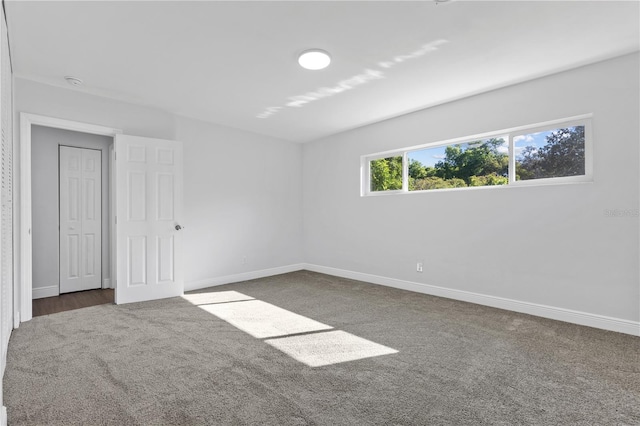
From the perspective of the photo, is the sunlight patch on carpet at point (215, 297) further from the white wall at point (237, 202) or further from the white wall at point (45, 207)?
the white wall at point (45, 207)

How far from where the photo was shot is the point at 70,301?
4160 mm

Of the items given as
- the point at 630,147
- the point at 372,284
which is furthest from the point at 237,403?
the point at 630,147

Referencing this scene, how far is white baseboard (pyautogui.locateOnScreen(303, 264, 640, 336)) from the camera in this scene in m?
3.04

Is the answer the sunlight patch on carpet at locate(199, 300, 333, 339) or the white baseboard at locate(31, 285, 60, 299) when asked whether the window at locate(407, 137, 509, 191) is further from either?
the white baseboard at locate(31, 285, 60, 299)

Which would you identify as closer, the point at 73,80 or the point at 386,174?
the point at 73,80

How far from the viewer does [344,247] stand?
5645 millimetres

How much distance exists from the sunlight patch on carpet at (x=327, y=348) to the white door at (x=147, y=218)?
6.97 feet

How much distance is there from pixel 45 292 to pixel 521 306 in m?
5.83

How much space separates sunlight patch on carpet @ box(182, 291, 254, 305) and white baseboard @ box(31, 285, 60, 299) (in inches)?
68.2

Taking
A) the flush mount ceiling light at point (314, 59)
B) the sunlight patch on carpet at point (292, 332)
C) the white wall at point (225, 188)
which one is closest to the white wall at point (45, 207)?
the white wall at point (225, 188)

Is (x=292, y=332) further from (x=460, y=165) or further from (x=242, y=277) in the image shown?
(x=460, y=165)

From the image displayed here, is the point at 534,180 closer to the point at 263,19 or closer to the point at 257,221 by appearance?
the point at 263,19

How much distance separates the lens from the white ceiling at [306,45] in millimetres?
2359

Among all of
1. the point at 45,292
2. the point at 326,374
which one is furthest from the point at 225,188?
the point at 326,374
